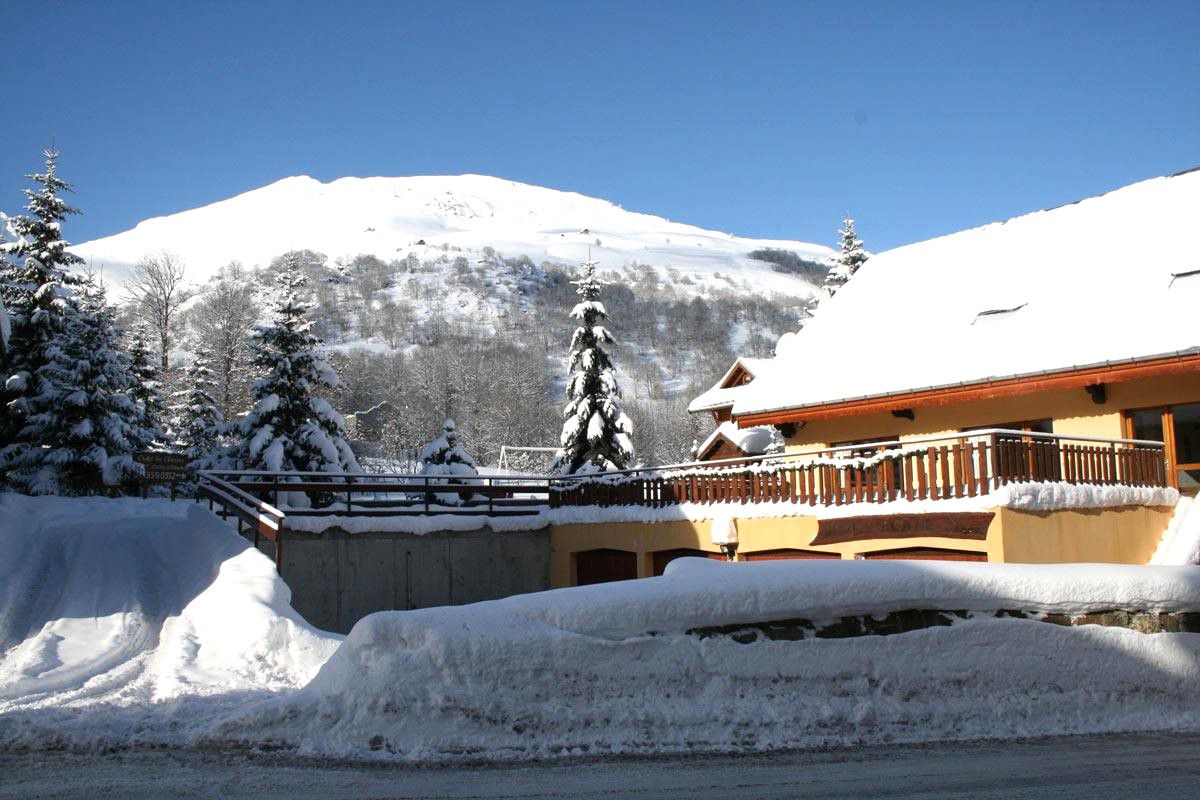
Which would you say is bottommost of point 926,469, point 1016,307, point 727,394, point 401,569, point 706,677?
point 401,569

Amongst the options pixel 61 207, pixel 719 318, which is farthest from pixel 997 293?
pixel 719 318

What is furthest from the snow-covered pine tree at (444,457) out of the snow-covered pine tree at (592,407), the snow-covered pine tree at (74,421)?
the snow-covered pine tree at (74,421)

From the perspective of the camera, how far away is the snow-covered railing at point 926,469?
1468 centimetres

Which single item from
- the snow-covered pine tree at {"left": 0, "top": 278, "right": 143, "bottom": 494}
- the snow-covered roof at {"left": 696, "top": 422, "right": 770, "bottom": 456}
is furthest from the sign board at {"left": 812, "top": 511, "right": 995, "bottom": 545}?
the snow-covered pine tree at {"left": 0, "top": 278, "right": 143, "bottom": 494}

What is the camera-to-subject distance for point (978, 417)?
19531mm

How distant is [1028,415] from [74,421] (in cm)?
2695

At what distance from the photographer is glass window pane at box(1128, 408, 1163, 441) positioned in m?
17.1

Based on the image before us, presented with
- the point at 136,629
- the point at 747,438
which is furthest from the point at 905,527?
the point at 747,438

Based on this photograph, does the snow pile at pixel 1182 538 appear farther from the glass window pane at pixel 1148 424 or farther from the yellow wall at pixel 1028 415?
the yellow wall at pixel 1028 415

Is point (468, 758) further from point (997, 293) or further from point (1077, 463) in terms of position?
point (997, 293)

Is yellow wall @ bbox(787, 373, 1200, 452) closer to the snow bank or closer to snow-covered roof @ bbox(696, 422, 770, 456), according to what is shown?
the snow bank

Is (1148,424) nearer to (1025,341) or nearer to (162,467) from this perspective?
(1025,341)

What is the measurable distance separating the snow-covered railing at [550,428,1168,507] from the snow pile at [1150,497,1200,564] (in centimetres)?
52

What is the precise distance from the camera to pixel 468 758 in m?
6.89
